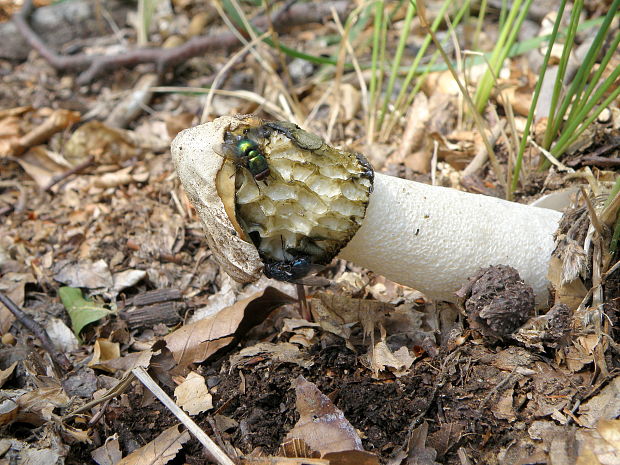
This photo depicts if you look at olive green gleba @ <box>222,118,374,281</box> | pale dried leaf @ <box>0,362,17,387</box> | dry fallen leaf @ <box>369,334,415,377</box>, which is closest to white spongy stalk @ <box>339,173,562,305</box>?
olive green gleba @ <box>222,118,374,281</box>

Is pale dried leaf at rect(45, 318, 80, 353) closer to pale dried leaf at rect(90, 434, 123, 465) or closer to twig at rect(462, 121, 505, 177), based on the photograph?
pale dried leaf at rect(90, 434, 123, 465)

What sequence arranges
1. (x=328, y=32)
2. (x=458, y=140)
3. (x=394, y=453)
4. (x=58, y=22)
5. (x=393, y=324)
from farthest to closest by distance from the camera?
(x=58, y=22)
(x=328, y=32)
(x=458, y=140)
(x=393, y=324)
(x=394, y=453)

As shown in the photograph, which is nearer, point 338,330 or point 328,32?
point 338,330

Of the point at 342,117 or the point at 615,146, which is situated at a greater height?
the point at 615,146

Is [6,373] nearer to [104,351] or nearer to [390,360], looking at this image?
[104,351]

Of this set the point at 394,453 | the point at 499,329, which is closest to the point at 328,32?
the point at 499,329

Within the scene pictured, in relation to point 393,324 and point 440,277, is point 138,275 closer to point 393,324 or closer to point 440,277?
point 393,324
